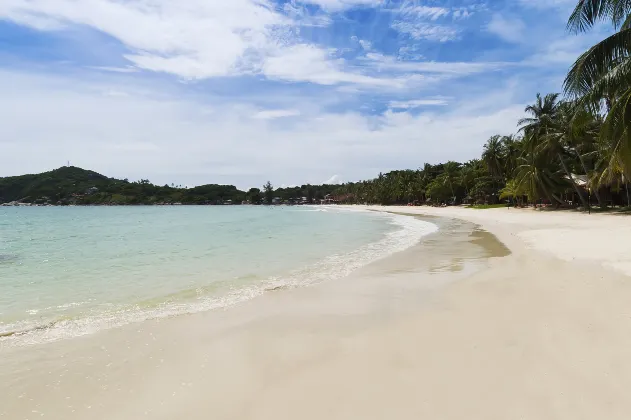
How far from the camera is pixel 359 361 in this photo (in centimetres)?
456

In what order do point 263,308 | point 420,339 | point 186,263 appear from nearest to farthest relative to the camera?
point 420,339 < point 263,308 < point 186,263

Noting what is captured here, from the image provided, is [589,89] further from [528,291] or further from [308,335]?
[308,335]

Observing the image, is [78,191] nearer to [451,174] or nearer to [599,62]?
[451,174]

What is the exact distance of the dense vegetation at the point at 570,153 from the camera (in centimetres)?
1209

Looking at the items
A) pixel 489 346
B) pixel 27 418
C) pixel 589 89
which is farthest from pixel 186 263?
pixel 589 89

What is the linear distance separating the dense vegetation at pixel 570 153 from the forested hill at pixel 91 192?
3109 inches

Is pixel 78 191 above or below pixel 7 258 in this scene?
above

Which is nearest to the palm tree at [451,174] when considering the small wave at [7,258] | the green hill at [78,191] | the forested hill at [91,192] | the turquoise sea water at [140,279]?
the turquoise sea water at [140,279]

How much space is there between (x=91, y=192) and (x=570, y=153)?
185 metres

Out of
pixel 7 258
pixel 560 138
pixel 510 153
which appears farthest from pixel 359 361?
pixel 510 153

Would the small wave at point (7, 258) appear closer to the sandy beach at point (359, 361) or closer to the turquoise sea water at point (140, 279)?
the turquoise sea water at point (140, 279)

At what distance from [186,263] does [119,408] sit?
10714mm

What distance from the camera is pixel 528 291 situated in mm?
7707

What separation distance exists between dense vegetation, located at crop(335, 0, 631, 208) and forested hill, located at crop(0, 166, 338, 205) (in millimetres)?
78976
